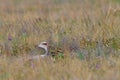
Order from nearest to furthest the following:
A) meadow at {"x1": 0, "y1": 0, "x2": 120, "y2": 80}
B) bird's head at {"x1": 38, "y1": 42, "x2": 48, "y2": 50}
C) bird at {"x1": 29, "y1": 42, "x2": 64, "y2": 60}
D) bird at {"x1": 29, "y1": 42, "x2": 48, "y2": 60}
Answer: meadow at {"x1": 0, "y1": 0, "x2": 120, "y2": 80} → bird at {"x1": 29, "y1": 42, "x2": 48, "y2": 60} → bird at {"x1": 29, "y1": 42, "x2": 64, "y2": 60} → bird's head at {"x1": 38, "y1": 42, "x2": 48, "y2": 50}

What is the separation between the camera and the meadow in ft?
14.8

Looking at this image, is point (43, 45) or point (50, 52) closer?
point (43, 45)

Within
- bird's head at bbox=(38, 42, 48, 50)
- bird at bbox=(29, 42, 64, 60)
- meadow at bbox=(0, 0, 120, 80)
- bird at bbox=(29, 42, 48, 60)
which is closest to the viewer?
meadow at bbox=(0, 0, 120, 80)

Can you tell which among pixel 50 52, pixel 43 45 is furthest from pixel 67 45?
pixel 43 45

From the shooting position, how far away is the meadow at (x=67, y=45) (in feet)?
14.8

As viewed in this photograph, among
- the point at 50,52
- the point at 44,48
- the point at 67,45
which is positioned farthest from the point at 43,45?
the point at 67,45

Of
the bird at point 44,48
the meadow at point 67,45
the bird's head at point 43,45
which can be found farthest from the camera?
the bird's head at point 43,45

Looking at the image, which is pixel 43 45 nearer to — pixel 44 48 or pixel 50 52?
pixel 44 48

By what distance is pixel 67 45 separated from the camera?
5.72m

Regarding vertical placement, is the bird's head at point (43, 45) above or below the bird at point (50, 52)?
above

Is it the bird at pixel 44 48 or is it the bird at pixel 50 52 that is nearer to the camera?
the bird at pixel 44 48

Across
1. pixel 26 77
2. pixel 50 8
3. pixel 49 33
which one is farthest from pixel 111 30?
pixel 50 8

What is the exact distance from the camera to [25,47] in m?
5.84

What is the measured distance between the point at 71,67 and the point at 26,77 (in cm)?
Result: 49
